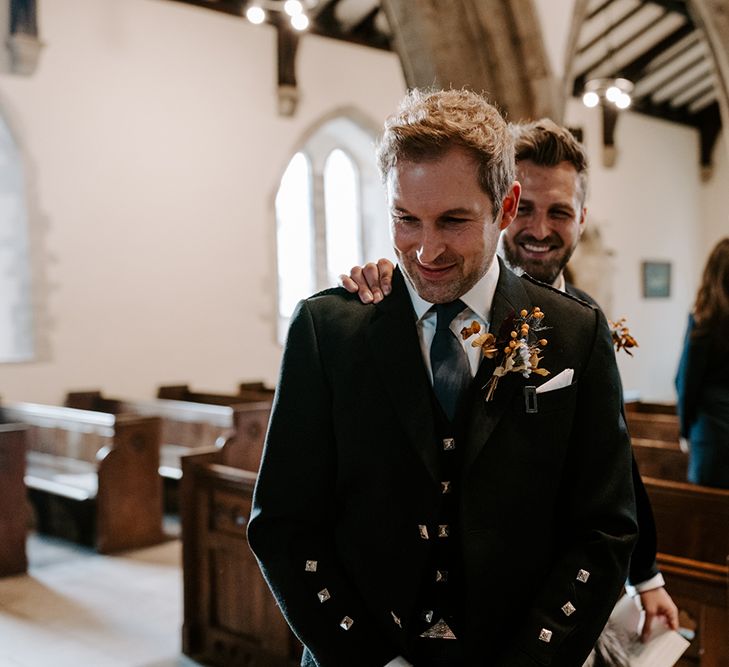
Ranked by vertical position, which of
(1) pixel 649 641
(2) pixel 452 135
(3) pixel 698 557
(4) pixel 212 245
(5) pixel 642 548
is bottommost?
(3) pixel 698 557

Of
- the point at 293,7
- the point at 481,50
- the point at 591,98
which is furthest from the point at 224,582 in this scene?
the point at 591,98

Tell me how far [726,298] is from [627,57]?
34.2ft

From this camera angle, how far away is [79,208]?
25.4 feet

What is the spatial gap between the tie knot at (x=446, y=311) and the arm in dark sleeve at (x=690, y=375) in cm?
187

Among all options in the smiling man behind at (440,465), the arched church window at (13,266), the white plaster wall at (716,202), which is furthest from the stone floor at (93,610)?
the white plaster wall at (716,202)

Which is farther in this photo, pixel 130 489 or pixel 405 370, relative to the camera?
pixel 130 489

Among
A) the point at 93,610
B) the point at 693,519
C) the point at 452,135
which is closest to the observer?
the point at 452,135

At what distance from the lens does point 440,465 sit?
1.17m

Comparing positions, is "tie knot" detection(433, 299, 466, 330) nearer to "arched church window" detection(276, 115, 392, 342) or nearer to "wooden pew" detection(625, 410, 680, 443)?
"wooden pew" detection(625, 410, 680, 443)

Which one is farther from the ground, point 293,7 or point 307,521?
point 293,7

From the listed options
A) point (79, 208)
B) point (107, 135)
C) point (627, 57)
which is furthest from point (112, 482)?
point (627, 57)

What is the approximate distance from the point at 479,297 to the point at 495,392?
6.0 inches

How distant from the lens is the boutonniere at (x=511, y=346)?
1.16 m

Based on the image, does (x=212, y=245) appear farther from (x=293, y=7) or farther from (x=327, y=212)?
(x=293, y=7)
